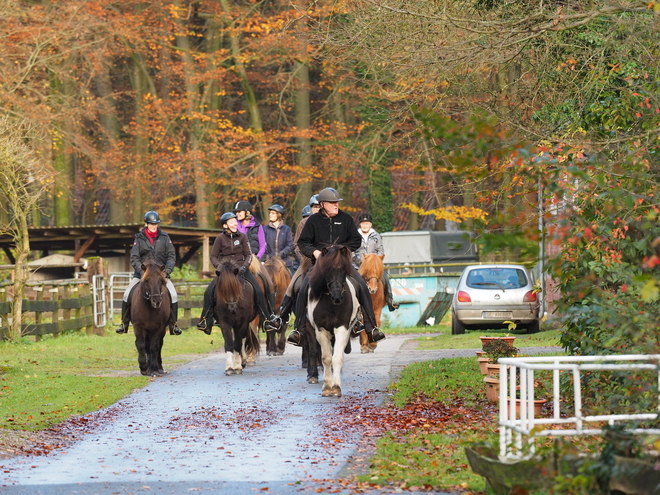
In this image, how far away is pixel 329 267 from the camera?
44.5 ft

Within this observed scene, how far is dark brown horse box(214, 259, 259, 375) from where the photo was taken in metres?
16.7

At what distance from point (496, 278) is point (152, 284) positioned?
12464 mm

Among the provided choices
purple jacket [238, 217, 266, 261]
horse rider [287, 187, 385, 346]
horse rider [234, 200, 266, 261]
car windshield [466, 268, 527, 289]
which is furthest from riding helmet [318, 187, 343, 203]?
car windshield [466, 268, 527, 289]

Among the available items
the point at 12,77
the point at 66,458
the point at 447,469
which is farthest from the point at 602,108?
the point at 12,77

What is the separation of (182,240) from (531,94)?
25.9 m

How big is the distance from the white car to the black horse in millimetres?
12776

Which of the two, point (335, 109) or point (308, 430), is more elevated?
point (335, 109)

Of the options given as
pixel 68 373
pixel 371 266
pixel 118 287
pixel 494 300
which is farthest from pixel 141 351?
pixel 118 287

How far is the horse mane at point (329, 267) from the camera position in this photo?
13.6 m

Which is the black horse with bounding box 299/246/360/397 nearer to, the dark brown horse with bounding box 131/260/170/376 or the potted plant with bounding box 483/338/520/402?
the potted plant with bounding box 483/338/520/402

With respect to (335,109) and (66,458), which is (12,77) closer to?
(335,109)

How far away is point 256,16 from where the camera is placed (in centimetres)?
4238

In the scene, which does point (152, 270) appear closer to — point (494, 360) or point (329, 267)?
point (329, 267)

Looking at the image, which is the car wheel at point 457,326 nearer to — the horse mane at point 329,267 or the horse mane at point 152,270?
the horse mane at point 152,270
